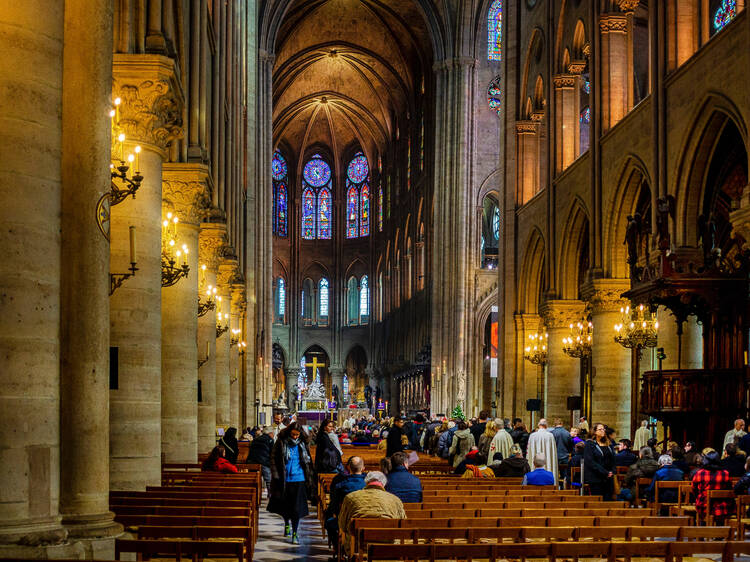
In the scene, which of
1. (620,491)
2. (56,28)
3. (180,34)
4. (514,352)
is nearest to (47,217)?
(56,28)

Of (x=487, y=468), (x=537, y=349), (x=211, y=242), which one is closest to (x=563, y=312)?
(x=537, y=349)

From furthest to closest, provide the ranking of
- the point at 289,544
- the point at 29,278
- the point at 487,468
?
the point at 487,468
the point at 289,544
the point at 29,278

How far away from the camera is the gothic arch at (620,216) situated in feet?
78.4

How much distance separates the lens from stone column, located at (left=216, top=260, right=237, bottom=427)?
81.6 feet

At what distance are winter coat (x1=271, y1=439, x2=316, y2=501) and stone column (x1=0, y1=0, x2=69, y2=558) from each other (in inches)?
262

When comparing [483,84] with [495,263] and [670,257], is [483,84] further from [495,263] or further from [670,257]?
[670,257]

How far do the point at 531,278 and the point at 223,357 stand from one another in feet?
39.2

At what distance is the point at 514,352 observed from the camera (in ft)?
109

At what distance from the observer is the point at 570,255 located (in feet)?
94.7

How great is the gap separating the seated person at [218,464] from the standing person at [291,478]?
147 centimetres

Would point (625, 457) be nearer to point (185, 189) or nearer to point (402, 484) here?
point (402, 484)

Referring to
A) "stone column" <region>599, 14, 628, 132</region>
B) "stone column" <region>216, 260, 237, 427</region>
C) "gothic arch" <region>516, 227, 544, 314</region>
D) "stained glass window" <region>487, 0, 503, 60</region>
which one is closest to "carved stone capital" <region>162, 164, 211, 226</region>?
"stone column" <region>216, 260, 237, 427</region>

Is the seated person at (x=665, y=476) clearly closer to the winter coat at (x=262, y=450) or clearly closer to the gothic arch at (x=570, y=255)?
the winter coat at (x=262, y=450)

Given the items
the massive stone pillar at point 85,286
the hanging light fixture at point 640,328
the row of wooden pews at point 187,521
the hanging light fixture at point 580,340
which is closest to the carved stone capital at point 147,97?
the massive stone pillar at point 85,286
